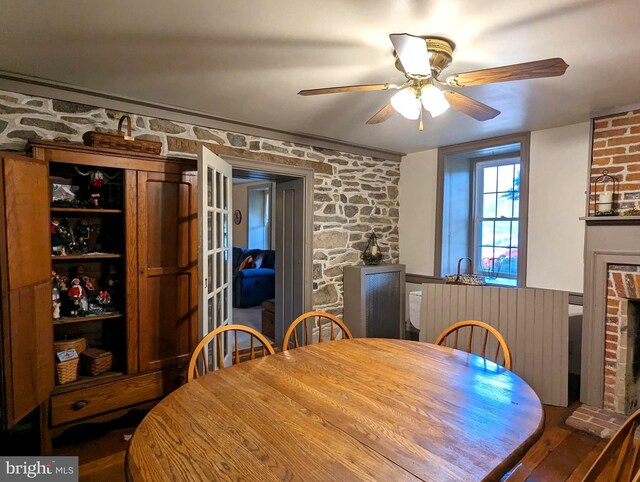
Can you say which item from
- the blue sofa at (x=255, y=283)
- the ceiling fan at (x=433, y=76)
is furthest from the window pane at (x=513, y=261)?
the blue sofa at (x=255, y=283)

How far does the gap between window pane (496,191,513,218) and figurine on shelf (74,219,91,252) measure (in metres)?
3.81

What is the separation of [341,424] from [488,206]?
3529 mm

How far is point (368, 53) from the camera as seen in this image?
192cm

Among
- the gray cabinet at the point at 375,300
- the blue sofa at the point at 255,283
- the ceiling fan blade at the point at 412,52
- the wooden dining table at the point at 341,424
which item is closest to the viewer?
the wooden dining table at the point at 341,424

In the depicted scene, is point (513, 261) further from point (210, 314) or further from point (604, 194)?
point (210, 314)

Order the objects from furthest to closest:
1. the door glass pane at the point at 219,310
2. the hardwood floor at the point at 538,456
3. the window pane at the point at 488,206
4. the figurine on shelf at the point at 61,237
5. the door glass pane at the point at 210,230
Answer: the window pane at the point at 488,206, the door glass pane at the point at 219,310, the door glass pane at the point at 210,230, the figurine on shelf at the point at 61,237, the hardwood floor at the point at 538,456

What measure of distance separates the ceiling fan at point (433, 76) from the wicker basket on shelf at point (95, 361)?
212cm

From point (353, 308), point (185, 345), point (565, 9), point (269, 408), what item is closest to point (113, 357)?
point (185, 345)

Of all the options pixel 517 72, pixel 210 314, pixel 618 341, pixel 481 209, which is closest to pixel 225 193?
pixel 210 314

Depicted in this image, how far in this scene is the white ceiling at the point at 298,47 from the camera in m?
1.54

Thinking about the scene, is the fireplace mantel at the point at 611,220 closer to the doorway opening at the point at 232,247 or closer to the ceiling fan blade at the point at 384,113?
the ceiling fan blade at the point at 384,113

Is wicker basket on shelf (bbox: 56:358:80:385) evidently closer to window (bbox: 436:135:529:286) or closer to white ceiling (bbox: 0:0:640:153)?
white ceiling (bbox: 0:0:640:153)

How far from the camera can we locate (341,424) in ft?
Answer: 3.91

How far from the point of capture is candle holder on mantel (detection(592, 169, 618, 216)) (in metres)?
2.76
